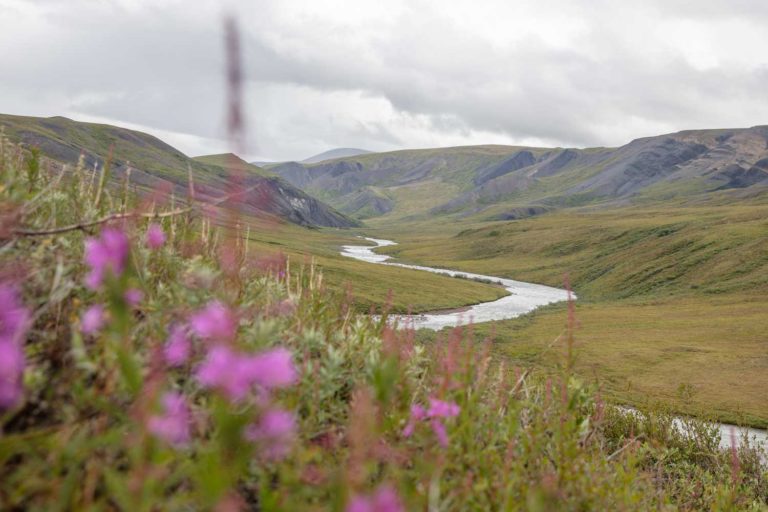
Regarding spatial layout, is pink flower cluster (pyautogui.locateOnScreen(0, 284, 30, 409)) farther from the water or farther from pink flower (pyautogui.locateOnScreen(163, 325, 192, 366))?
the water

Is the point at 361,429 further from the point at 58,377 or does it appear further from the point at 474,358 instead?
the point at 474,358

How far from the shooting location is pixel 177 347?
267 cm

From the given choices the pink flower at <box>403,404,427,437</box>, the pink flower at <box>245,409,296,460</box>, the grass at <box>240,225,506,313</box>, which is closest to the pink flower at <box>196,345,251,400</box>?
the pink flower at <box>245,409,296,460</box>

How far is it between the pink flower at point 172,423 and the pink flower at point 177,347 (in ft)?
0.86

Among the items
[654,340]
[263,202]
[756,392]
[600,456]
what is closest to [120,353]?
[263,202]

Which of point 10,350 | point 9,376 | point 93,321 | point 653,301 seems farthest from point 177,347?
point 653,301

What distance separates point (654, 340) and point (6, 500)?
61.4 meters

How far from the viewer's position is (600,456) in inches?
168

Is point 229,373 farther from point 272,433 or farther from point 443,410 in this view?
point 443,410

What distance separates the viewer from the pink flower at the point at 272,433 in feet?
6.61

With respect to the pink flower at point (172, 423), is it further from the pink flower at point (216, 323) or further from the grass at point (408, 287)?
the grass at point (408, 287)

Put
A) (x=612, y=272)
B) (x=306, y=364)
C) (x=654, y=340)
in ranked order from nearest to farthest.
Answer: (x=306, y=364), (x=654, y=340), (x=612, y=272)

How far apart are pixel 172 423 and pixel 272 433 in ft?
1.20

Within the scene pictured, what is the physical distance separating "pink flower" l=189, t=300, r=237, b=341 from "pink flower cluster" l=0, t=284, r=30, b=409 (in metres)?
0.64
